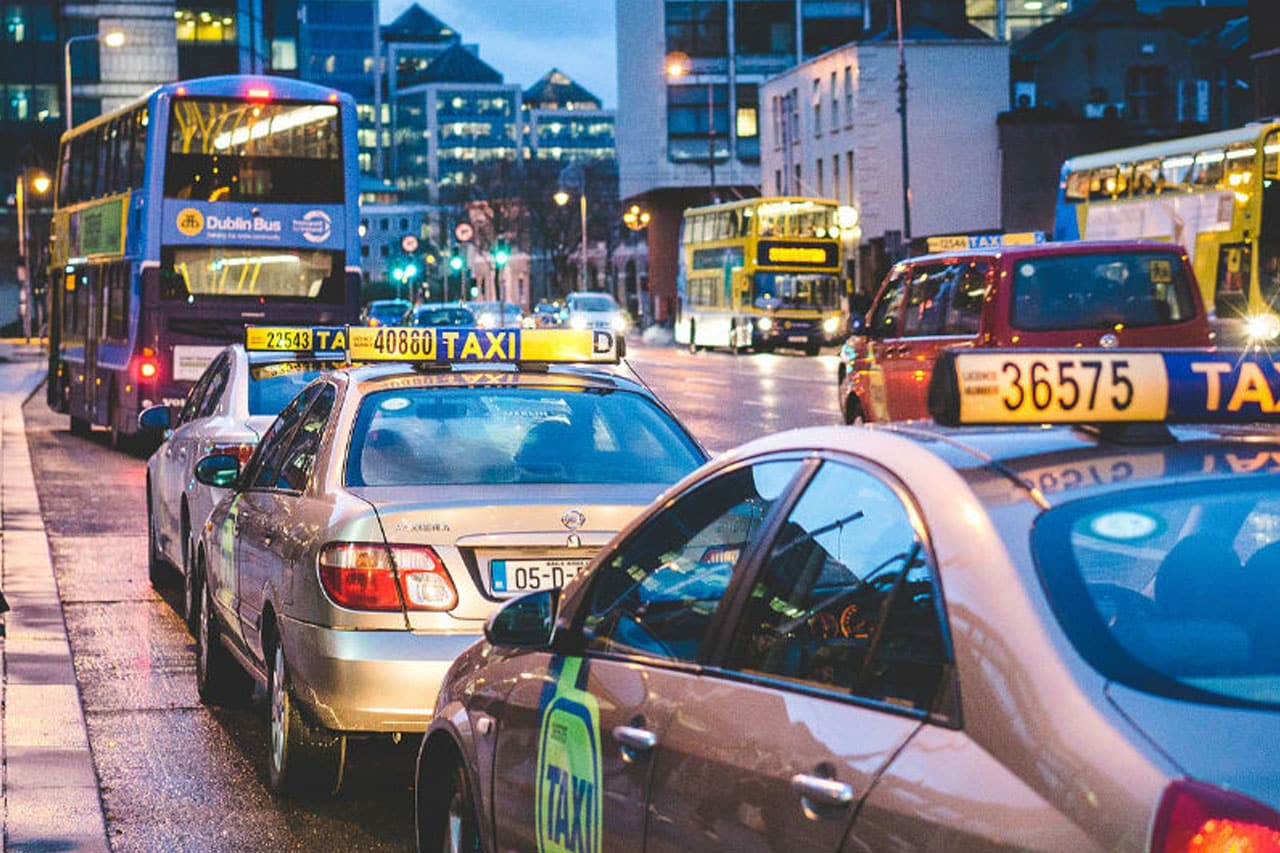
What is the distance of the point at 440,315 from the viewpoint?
4538 centimetres

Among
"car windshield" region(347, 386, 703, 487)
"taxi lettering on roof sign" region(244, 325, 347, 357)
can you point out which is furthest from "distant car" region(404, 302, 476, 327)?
"car windshield" region(347, 386, 703, 487)

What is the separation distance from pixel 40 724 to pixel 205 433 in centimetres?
357

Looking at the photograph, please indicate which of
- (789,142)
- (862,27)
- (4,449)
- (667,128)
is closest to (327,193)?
(4,449)

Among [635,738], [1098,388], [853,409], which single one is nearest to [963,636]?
[1098,388]

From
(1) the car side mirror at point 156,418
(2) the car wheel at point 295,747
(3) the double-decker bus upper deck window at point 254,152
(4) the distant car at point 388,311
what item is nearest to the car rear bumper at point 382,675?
(2) the car wheel at point 295,747

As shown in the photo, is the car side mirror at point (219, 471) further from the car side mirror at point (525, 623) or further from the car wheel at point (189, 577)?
the car side mirror at point (525, 623)

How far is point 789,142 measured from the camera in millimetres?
81438

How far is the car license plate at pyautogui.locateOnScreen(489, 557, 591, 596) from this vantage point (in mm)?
6969

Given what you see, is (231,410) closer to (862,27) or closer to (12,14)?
(862,27)

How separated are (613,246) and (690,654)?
125 metres

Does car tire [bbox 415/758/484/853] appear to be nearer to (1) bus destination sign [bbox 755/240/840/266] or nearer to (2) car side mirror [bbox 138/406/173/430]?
(2) car side mirror [bbox 138/406/173/430]

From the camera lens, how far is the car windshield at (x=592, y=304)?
67250 mm

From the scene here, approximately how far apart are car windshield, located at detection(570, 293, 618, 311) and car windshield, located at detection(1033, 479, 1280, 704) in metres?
63.6

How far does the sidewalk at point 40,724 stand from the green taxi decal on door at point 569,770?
2665 millimetres
